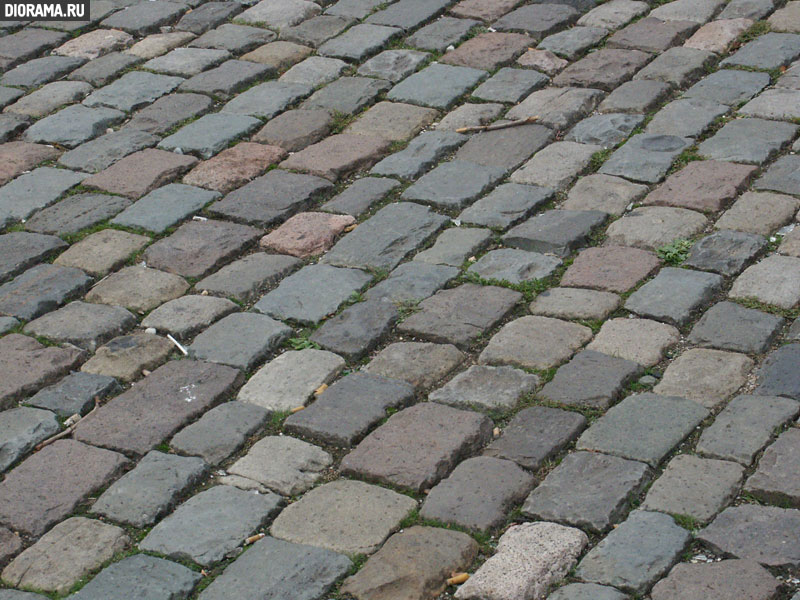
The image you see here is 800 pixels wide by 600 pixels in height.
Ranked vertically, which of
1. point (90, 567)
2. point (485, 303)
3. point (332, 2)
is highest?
point (332, 2)

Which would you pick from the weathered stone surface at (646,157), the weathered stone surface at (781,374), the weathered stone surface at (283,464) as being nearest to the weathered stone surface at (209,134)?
the weathered stone surface at (646,157)

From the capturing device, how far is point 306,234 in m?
4.51

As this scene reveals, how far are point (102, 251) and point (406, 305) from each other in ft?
4.25

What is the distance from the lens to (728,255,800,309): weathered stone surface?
3.88m

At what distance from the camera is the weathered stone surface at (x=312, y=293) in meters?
4.08

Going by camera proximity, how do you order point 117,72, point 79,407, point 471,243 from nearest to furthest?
point 79,407 < point 471,243 < point 117,72

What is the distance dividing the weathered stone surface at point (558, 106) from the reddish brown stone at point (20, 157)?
7.01 feet

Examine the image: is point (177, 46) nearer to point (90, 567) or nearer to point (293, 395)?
point (293, 395)

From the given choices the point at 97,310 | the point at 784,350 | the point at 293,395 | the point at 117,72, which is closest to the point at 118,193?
the point at 97,310

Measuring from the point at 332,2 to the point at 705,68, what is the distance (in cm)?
221

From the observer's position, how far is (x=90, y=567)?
3062mm

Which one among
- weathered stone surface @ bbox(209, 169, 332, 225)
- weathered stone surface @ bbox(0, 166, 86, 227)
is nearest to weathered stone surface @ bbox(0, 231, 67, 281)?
weathered stone surface @ bbox(0, 166, 86, 227)

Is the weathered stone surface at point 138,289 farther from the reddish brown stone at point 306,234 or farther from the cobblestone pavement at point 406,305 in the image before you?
the reddish brown stone at point 306,234

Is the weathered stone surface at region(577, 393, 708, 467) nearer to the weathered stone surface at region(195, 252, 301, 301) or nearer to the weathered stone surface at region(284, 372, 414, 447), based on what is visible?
the weathered stone surface at region(284, 372, 414, 447)
